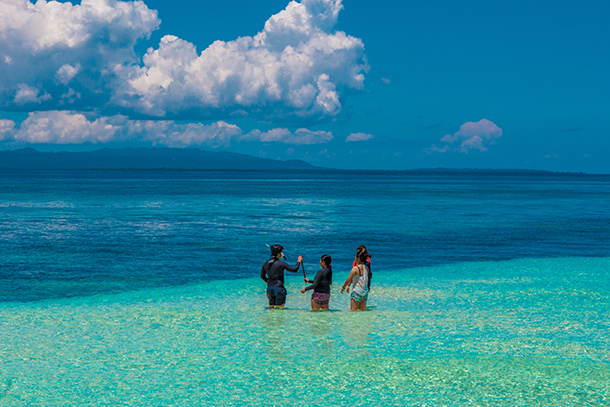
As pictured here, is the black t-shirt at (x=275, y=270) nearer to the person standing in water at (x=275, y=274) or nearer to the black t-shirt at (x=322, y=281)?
the person standing in water at (x=275, y=274)

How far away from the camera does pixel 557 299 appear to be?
856 inches

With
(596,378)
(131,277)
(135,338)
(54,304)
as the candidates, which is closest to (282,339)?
(135,338)

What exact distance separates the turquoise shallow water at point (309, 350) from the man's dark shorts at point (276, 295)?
38cm

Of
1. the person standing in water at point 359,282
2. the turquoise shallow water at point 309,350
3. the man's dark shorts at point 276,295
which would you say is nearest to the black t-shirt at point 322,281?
the person standing in water at point 359,282

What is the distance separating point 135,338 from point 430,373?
803 centimetres

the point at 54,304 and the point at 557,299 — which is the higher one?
the point at 557,299


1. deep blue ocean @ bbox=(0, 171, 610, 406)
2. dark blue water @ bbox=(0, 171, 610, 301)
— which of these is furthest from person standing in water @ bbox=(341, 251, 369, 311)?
dark blue water @ bbox=(0, 171, 610, 301)

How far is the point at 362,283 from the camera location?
17.9 metres

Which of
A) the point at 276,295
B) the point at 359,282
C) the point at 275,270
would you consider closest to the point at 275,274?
the point at 275,270

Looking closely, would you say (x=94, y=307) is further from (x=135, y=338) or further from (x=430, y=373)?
(x=430, y=373)

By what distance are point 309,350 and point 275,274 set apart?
11.8ft

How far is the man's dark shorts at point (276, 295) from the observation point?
18.7 metres

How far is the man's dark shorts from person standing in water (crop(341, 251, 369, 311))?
6.77ft

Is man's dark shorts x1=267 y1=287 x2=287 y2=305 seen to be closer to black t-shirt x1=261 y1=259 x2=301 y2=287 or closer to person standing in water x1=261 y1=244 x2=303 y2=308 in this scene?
person standing in water x1=261 y1=244 x2=303 y2=308
